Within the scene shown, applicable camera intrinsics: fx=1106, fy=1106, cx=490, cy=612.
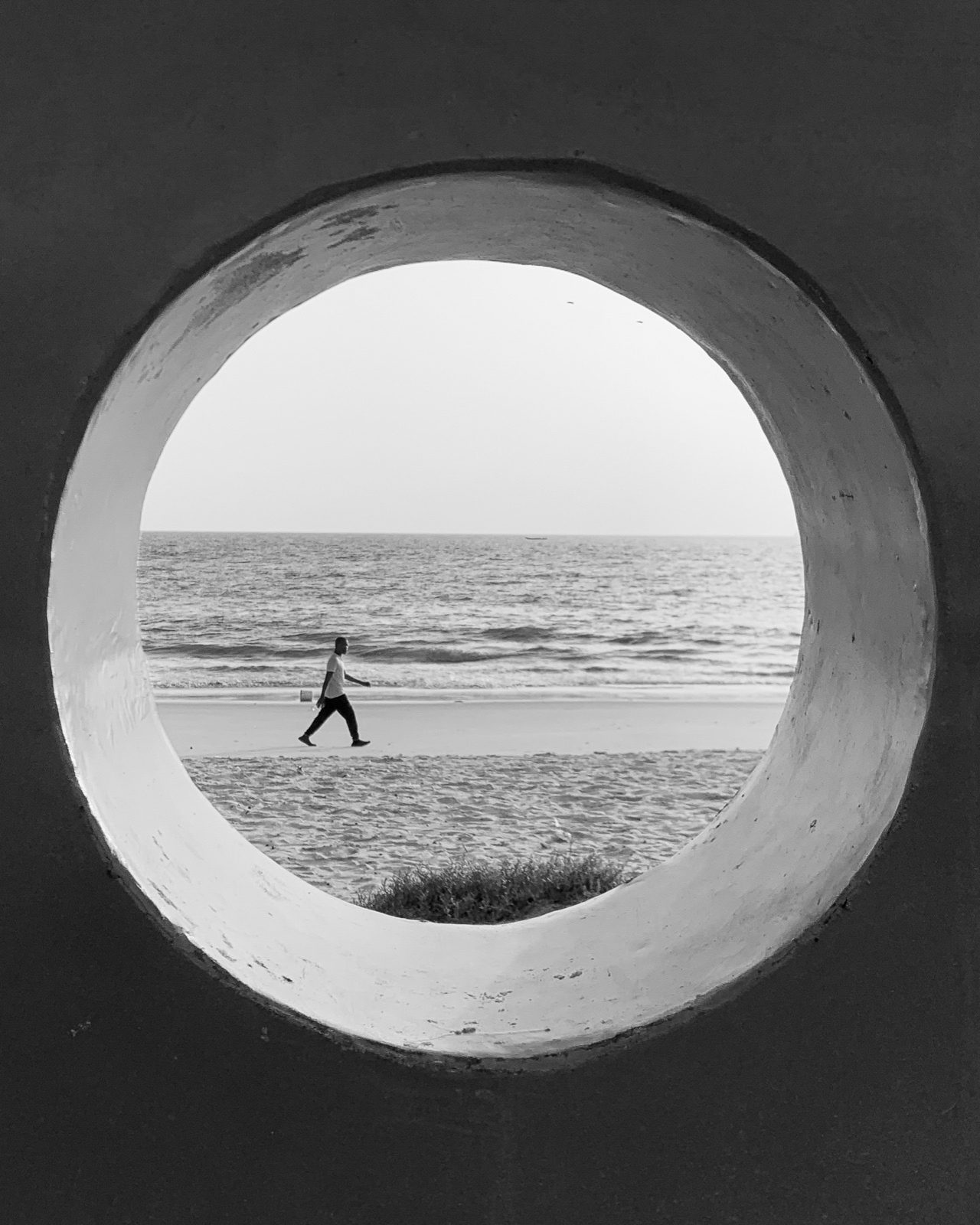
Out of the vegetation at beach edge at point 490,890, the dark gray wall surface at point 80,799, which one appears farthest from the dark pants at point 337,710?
the dark gray wall surface at point 80,799

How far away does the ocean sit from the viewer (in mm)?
22141

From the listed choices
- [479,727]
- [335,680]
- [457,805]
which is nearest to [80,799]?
[457,805]

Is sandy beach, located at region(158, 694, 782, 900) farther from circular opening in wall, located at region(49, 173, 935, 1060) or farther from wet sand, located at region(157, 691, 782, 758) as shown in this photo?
circular opening in wall, located at region(49, 173, 935, 1060)

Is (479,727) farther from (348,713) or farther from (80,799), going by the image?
(80,799)

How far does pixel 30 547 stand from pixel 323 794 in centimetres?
906

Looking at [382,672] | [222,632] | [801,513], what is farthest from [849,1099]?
[222,632]

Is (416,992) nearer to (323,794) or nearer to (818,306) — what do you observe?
(818,306)

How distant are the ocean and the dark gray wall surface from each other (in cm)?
1502

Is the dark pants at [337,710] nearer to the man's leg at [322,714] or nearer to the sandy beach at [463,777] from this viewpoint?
the man's leg at [322,714]

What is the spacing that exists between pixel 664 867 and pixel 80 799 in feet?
5.04

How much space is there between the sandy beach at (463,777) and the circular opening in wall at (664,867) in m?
5.14

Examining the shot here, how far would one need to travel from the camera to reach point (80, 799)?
1897 millimetres

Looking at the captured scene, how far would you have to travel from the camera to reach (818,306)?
197 cm

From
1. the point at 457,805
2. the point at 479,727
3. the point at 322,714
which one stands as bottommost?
the point at 457,805
